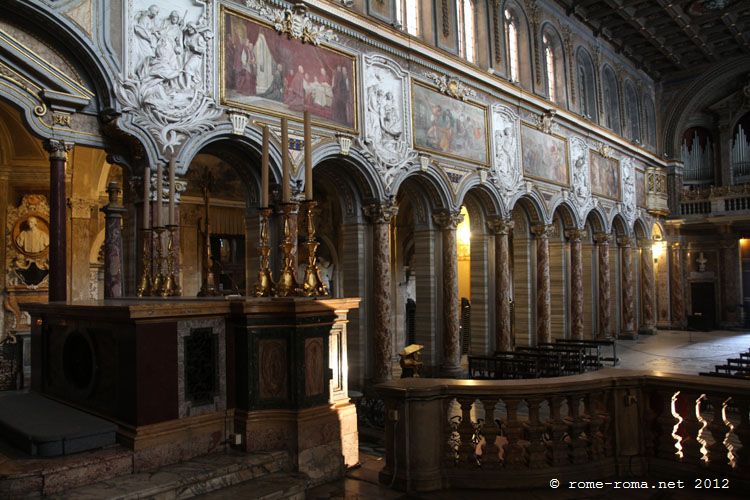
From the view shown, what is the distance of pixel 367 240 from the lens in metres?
14.3

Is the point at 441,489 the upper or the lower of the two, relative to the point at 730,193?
lower

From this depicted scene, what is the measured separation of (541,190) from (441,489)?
1611 cm

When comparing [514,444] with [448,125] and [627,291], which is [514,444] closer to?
[448,125]

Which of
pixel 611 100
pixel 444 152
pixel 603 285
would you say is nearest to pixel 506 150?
pixel 444 152

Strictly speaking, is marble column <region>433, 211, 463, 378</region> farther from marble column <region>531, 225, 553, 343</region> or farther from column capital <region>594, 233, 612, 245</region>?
column capital <region>594, 233, 612, 245</region>

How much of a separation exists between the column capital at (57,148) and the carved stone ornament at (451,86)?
360 inches

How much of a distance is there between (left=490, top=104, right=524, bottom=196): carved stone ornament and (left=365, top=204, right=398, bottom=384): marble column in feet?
16.2

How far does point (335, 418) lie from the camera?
5414mm

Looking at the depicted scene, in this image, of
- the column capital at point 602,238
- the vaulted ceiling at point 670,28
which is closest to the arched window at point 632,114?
the vaulted ceiling at point 670,28

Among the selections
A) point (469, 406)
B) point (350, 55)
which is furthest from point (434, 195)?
point (469, 406)

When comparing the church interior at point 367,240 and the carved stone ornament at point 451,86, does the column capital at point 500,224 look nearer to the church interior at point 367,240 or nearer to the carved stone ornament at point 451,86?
the church interior at point 367,240

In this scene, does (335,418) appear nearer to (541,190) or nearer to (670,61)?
(541,190)

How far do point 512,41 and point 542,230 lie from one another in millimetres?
6168

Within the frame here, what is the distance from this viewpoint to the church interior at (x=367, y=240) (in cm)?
504
